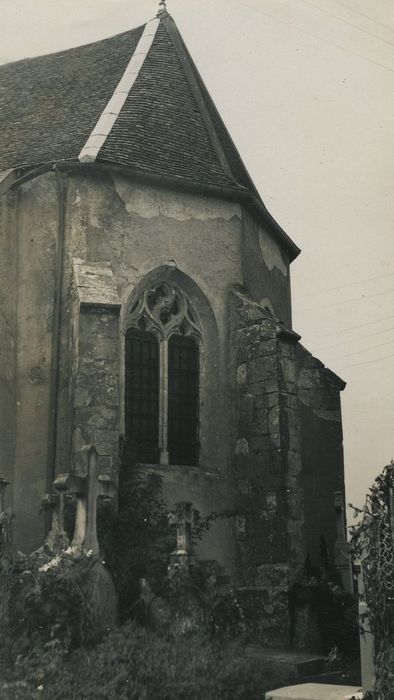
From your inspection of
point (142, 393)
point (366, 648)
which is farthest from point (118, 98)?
point (366, 648)

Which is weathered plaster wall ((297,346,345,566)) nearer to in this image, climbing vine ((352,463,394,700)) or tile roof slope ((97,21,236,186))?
tile roof slope ((97,21,236,186))

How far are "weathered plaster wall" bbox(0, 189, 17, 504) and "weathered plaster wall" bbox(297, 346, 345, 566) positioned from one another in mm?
5081

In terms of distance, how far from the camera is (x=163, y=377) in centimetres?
1544

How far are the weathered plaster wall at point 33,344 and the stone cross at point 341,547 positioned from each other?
4777mm

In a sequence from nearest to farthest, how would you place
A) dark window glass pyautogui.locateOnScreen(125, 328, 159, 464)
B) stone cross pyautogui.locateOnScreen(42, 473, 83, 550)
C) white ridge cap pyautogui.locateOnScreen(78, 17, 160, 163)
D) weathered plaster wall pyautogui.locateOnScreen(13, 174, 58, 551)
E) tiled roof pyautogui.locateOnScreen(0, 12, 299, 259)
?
stone cross pyautogui.locateOnScreen(42, 473, 83, 550), weathered plaster wall pyautogui.locateOnScreen(13, 174, 58, 551), dark window glass pyautogui.locateOnScreen(125, 328, 159, 464), white ridge cap pyautogui.locateOnScreen(78, 17, 160, 163), tiled roof pyautogui.locateOnScreen(0, 12, 299, 259)

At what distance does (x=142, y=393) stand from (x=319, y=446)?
141 inches

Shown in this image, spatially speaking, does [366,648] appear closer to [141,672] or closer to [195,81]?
[141,672]

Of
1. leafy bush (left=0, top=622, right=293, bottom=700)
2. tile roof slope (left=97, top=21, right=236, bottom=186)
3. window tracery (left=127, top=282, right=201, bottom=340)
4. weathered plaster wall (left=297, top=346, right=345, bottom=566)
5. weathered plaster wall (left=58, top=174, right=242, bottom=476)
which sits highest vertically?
tile roof slope (left=97, top=21, right=236, bottom=186)

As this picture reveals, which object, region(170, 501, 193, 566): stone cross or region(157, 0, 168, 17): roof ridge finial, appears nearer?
region(170, 501, 193, 566): stone cross

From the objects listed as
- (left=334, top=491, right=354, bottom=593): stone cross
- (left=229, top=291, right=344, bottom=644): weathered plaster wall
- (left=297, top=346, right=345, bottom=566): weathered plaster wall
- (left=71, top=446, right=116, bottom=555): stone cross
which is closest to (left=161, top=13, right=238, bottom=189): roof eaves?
(left=229, top=291, right=344, bottom=644): weathered plaster wall

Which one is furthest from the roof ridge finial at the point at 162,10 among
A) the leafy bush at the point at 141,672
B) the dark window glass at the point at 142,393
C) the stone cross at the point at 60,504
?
the leafy bush at the point at 141,672

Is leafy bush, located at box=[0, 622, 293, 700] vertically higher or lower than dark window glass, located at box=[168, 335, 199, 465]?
lower

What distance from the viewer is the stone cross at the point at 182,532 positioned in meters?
12.0

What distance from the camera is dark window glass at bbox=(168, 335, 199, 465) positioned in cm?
1534
